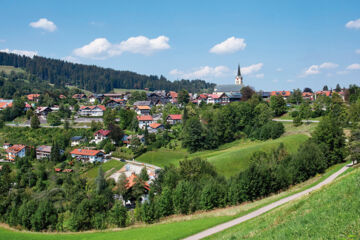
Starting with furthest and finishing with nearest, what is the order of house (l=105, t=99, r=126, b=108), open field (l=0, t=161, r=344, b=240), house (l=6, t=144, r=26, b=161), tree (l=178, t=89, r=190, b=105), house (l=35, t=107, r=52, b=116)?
house (l=105, t=99, r=126, b=108)
tree (l=178, t=89, r=190, b=105)
house (l=35, t=107, r=52, b=116)
house (l=6, t=144, r=26, b=161)
open field (l=0, t=161, r=344, b=240)

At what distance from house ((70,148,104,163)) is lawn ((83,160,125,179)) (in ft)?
8.03

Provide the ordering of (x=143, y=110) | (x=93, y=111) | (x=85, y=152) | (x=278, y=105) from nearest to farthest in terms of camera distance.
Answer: (x=85, y=152) → (x=278, y=105) → (x=143, y=110) → (x=93, y=111)

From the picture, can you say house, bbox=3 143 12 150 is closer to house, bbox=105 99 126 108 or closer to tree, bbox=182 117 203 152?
house, bbox=105 99 126 108

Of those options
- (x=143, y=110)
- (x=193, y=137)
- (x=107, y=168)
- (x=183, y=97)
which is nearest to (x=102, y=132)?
(x=107, y=168)

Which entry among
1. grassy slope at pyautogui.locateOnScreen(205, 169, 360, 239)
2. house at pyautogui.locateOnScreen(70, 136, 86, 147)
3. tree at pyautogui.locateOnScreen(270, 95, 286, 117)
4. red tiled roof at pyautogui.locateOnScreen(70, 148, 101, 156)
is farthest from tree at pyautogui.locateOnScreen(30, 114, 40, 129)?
grassy slope at pyautogui.locateOnScreen(205, 169, 360, 239)

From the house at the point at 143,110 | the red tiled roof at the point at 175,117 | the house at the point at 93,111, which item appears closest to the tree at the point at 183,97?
the house at the point at 143,110

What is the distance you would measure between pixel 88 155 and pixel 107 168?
20.5 ft

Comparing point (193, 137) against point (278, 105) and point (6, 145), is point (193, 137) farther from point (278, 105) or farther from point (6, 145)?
point (6, 145)

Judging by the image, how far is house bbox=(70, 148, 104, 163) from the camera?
2336 inches

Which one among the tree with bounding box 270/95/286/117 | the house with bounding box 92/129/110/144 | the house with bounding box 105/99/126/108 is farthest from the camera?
the house with bounding box 105/99/126/108

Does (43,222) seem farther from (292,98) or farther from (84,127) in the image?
(292,98)

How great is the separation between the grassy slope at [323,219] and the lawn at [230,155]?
2721 centimetres

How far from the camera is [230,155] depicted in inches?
1909

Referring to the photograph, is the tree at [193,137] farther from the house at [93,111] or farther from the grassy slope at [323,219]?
the grassy slope at [323,219]
